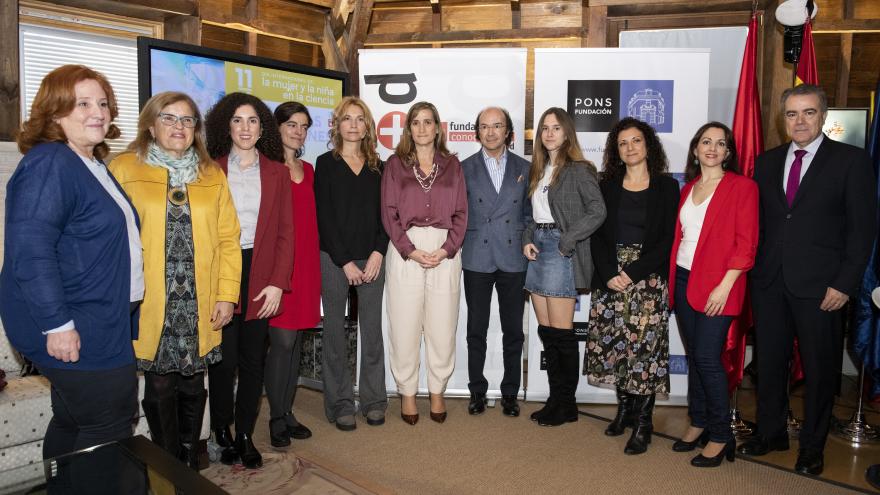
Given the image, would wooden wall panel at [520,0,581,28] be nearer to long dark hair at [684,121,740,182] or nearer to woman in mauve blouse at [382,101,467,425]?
woman in mauve blouse at [382,101,467,425]

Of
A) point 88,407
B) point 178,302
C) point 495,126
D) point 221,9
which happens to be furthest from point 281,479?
point 221,9

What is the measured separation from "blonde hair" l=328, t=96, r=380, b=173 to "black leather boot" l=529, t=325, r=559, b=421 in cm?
125

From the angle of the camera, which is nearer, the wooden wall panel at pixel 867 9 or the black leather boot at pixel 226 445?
the black leather boot at pixel 226 445

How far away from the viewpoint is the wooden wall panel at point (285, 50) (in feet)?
21.8

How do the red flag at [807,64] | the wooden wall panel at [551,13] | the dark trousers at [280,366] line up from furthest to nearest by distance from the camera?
the wooden wall panel at [551,13], the red flag at [807,64], the dark trousers at [280,366]

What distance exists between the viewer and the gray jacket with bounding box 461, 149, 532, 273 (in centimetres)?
349

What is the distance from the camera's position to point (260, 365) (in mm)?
2840

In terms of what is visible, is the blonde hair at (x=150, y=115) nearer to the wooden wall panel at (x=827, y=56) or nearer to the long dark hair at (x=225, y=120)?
the long dark hair at (x=225, y=120)

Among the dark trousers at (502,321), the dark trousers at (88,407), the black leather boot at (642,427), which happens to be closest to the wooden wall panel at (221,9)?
the dark trousers at (502,321)

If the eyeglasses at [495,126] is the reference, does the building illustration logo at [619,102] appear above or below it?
above

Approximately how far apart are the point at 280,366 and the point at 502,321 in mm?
1248

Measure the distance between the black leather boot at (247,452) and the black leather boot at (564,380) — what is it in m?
1.51

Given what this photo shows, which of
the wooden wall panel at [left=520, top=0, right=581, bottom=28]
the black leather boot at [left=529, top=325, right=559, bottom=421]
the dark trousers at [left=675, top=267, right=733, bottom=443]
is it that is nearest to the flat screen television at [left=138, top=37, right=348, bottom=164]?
the black leather boot at [left=529, top=325, right=559, bottom=421]

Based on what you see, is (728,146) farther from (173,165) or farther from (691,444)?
(173,165)
